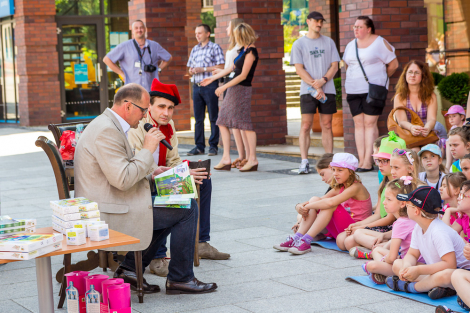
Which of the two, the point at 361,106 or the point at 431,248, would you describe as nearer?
the point at 431,248

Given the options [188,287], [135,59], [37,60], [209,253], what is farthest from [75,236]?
[37,60]

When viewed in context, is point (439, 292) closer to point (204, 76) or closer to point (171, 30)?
point (204, 76)

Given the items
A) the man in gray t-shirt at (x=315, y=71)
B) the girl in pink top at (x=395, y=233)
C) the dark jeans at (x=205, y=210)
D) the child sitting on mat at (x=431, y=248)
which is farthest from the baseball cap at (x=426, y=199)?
the man in gray t-shirt at (x=315, y=71)

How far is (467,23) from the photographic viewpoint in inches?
537

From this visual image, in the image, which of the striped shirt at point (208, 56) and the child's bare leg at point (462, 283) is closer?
the child's bare leg at point (462, 283)

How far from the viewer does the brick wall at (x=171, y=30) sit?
14.2 metres

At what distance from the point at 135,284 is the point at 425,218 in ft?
6.17

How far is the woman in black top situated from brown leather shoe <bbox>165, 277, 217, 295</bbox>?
506cm

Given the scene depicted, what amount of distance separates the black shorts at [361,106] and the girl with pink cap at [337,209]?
141 inches

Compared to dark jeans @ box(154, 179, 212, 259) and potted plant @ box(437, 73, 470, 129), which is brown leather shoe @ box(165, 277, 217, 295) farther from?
potted plant @ box(437, 73, 470, 129)

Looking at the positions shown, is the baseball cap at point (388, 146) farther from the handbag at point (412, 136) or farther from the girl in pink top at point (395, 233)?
the handbag at point (412, 136)

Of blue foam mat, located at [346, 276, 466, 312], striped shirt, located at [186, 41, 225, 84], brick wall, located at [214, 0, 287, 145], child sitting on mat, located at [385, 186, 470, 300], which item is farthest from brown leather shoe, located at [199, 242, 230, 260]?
brick wall, located at [214, 0, 287, 145]

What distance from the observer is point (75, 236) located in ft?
11.1

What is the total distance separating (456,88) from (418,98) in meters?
2.79
